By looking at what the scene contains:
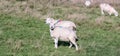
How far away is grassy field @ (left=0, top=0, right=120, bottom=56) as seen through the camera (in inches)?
418

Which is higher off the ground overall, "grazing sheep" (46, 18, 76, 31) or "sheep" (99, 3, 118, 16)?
"grazing sheep" (46, 18, 76, 31)

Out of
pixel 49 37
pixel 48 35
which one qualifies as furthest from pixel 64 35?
pixel 48 35

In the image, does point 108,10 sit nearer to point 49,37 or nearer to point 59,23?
point 59,23

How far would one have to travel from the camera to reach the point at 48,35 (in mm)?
12750

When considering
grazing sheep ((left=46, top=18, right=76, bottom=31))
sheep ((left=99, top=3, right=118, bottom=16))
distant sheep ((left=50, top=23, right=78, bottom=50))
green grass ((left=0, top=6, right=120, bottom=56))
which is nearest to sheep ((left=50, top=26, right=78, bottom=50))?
distant sheep ((left=50, top=23, right=78, bottom=50))

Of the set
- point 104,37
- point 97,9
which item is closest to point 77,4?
point 97,9

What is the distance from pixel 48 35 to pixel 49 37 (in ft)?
1.11

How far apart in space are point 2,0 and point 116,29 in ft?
27.2

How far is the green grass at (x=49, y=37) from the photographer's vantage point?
417 inches

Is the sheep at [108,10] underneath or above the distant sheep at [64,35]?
underneath

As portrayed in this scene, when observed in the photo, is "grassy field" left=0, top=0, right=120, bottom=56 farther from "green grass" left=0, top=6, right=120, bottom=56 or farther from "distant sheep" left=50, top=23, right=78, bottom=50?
"distant sheep" left=50, top=23, right=78, bottom=50

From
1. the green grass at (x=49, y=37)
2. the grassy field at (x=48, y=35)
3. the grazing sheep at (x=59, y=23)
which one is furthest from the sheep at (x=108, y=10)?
the grazing sheep at (x=59, y=23)

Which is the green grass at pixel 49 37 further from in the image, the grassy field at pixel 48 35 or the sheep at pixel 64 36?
the sheep at pixel 64 36

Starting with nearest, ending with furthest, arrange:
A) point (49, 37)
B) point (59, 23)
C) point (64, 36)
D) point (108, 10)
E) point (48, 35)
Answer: point (64, 36) → point (49, 37) → point (48, 35) → point (59, 23) → point (108, 10)
